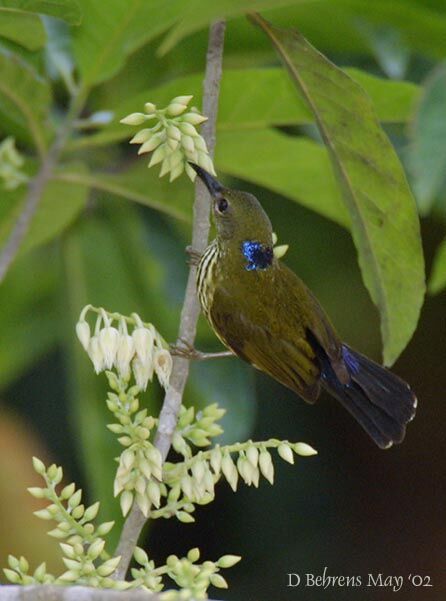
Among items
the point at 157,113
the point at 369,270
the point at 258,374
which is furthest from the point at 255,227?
the point at 258,374

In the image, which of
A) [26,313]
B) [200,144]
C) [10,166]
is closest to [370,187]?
[200,144]

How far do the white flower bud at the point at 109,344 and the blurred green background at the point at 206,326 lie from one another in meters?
0.97

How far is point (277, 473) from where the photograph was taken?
3686 millimetres

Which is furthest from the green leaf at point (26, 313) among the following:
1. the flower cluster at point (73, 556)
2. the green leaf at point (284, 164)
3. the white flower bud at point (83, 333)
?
the flower cluster at point (73, 556)

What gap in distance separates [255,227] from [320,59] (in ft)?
1.45

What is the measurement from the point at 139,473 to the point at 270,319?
2.55 feet

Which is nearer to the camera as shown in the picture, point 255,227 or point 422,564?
point 255,227

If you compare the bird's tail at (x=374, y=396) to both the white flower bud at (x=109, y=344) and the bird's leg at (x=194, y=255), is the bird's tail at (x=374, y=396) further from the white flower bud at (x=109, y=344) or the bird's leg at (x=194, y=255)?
the white flower bud at (x=109, y=344)

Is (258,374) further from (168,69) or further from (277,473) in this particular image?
(168,69)

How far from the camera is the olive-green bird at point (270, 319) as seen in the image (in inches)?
97.3

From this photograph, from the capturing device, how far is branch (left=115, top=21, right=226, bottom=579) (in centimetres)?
178

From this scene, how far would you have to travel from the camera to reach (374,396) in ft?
8.81

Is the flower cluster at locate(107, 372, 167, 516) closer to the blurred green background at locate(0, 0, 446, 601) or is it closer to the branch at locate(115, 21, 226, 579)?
the branch at locate(115, 21, 226, 579)

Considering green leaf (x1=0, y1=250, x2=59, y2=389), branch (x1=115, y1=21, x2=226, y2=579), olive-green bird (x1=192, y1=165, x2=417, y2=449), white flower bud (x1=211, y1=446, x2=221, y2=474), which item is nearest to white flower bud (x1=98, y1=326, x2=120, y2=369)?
branch (x1=115, y1=21, x2=226, y2=579)
